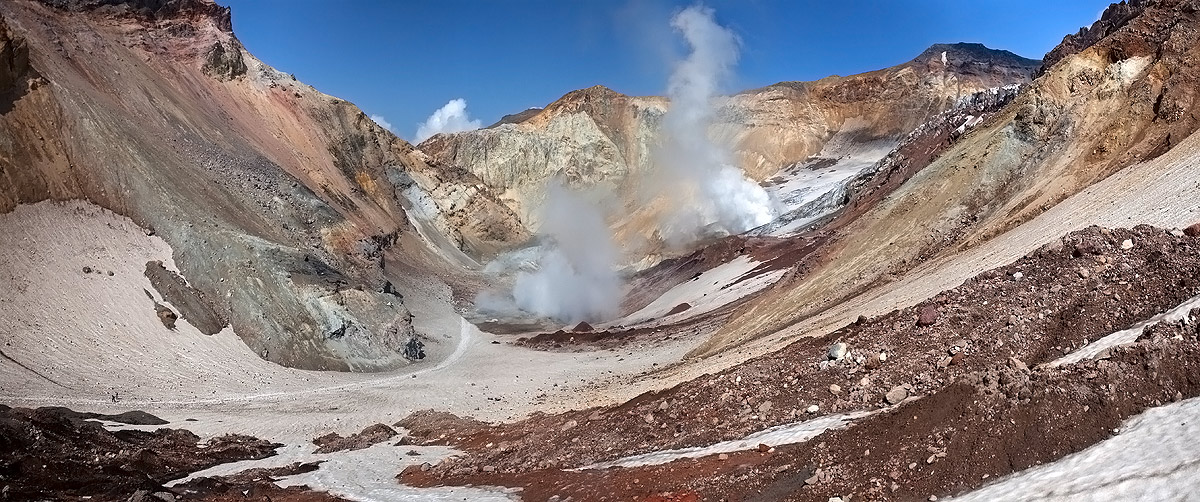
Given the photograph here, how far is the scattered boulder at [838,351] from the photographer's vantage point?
491 inches

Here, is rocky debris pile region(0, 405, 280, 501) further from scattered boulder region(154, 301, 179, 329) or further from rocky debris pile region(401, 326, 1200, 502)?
rocky debris pile region(401, 326, 1200, 502)

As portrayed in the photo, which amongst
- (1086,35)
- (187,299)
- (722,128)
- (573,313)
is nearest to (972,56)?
(722,128)

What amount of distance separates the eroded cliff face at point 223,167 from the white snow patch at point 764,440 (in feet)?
76.0

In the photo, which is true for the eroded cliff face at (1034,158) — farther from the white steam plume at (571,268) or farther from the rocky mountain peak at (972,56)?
the rocky mountain peak at (972,56)

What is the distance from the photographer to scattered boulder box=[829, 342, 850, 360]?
12.5 m

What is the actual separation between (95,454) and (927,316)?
56.4 feet

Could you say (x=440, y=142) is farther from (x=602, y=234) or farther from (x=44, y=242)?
(x=44, y=242)

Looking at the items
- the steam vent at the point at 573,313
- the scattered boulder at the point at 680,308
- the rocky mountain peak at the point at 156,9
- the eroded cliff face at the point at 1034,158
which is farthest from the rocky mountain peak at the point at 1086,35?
the rocky mountain peak at the point at 156,9

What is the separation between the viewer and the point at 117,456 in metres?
15.9

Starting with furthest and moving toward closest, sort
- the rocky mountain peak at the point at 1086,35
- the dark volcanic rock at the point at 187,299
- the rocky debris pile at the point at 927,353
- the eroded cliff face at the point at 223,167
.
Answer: the rocky mountain peak at the point at 1086,35 < the eroded cliff face at the point at 223,167 < the dark volcanic rock at the point at 187,299 < the rocky debris pile at the point at 927,353

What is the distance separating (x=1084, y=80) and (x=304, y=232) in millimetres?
41405

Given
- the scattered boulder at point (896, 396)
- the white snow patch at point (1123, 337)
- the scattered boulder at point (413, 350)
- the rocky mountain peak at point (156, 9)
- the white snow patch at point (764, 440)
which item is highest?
the rocky mountain peak at point (156, 9)

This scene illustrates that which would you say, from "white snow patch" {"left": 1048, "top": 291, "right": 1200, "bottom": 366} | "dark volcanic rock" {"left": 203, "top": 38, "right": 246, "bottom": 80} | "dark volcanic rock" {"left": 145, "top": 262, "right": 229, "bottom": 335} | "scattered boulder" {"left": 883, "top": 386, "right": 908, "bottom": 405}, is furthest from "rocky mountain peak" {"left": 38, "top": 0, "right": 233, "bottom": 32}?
"white snow patch" {"left": 1048, "top": 291, "right": 1200, "bottom": 366}

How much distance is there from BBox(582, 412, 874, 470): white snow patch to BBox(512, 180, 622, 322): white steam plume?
35.7 m
